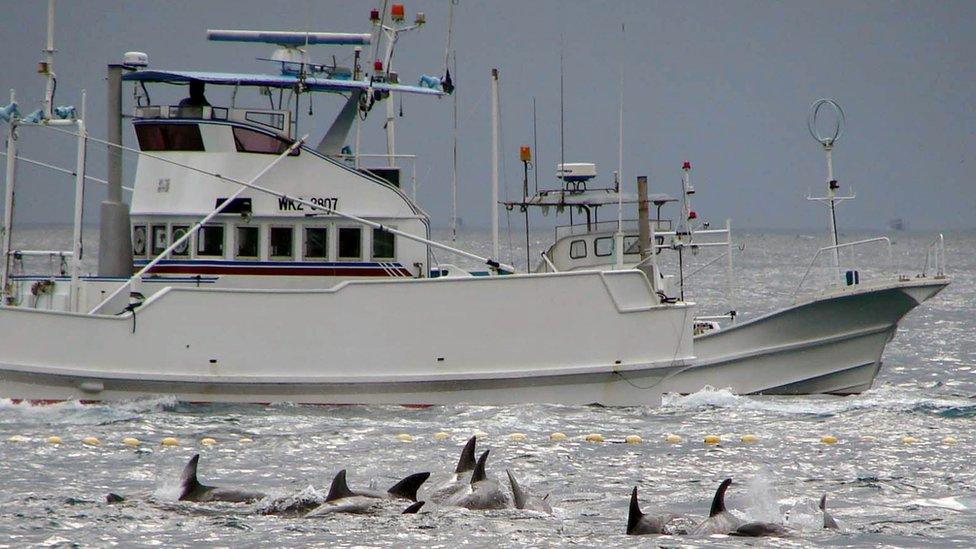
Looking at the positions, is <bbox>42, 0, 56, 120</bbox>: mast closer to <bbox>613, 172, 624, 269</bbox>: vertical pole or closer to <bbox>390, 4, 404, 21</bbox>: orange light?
<bbox>390, 4, 404, 21</bbox>: orange light

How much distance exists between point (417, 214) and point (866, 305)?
770cm

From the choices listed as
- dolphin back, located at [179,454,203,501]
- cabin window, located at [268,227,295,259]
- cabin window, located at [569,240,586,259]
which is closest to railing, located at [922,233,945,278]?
cabin window, located at [569,240,586,259]

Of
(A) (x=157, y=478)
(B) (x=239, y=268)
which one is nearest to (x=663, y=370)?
(B) (x=239, y=268)

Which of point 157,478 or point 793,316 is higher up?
point 793,316

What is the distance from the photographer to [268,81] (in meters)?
24.9

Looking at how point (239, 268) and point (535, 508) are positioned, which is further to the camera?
point (239, 268)

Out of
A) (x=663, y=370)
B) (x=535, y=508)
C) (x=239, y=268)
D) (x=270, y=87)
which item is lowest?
(x=535, y=508)

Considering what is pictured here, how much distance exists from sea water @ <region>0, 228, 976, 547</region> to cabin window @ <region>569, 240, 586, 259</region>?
410 centimetres

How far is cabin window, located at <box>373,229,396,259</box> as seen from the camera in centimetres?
2458

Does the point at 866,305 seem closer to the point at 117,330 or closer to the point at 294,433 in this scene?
the point at 294,433

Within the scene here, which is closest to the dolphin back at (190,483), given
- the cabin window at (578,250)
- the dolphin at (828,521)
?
the dolphin at (828,521)

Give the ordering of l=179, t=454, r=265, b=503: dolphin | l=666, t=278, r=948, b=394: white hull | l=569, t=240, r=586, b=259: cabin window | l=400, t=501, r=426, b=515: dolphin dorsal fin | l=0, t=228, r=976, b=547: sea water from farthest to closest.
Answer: l=569, t=240, r=586, b=259: cabin window
l=666, t=278, r=948, b=394: white hull
l=179, t=454, r=265, b=503: dolphin
l=400, t=501, r=426, b=515: dolphin dorsal fin
l=0, t=228, r=976, b=547: sea water

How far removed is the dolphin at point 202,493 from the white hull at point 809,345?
10205 mm

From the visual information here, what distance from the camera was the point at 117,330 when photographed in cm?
2245
